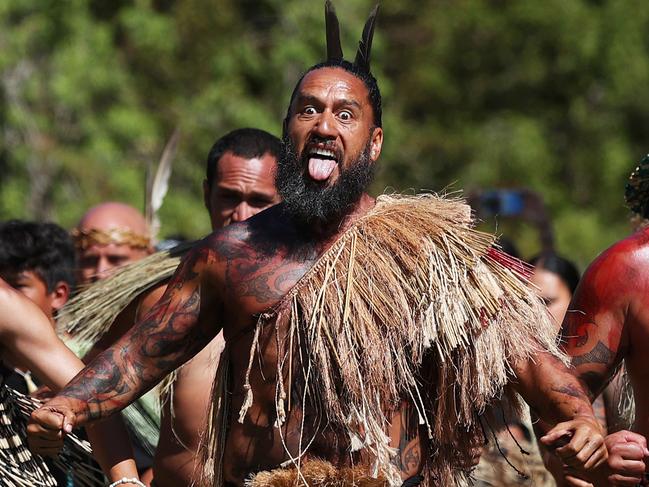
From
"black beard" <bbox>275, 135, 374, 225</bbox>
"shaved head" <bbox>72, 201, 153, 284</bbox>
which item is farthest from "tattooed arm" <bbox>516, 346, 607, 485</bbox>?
"shaved head" <bbox>72, 201, 153, 284</bbox>

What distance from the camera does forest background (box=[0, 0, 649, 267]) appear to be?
13.7 metres

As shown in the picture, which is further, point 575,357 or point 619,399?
point 619,399

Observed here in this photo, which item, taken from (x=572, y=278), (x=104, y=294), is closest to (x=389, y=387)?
(x=104, y=294)

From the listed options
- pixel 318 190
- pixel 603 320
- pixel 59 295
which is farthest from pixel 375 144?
pixel 59 295

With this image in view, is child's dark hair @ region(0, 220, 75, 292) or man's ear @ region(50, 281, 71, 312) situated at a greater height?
child's dark hair @ region(0, 220, 75, 292)

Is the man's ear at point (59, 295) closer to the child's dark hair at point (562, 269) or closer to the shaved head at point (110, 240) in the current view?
the shaved head at point (110, 240)

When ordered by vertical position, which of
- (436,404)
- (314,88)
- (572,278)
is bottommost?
(572,278)

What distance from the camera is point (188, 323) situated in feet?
13.4

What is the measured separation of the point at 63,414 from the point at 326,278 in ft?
2.77

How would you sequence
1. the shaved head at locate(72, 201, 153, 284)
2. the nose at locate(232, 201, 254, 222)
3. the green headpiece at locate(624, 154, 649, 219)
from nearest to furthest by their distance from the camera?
the green headpiece at locate(624, 154, 649, 219), the nose at locate(232, 201, 254, 222), the shaved head at locate(72, 201, 153, 284)

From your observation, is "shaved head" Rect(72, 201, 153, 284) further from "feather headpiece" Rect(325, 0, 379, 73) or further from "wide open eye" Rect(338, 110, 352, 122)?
"wide open eye" Rect(338, 110, 352, 122)

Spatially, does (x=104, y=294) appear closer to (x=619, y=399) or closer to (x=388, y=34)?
(x=619, y=399)

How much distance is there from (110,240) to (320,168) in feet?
10.5

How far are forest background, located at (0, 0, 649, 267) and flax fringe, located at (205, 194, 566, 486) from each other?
3.71 metres
